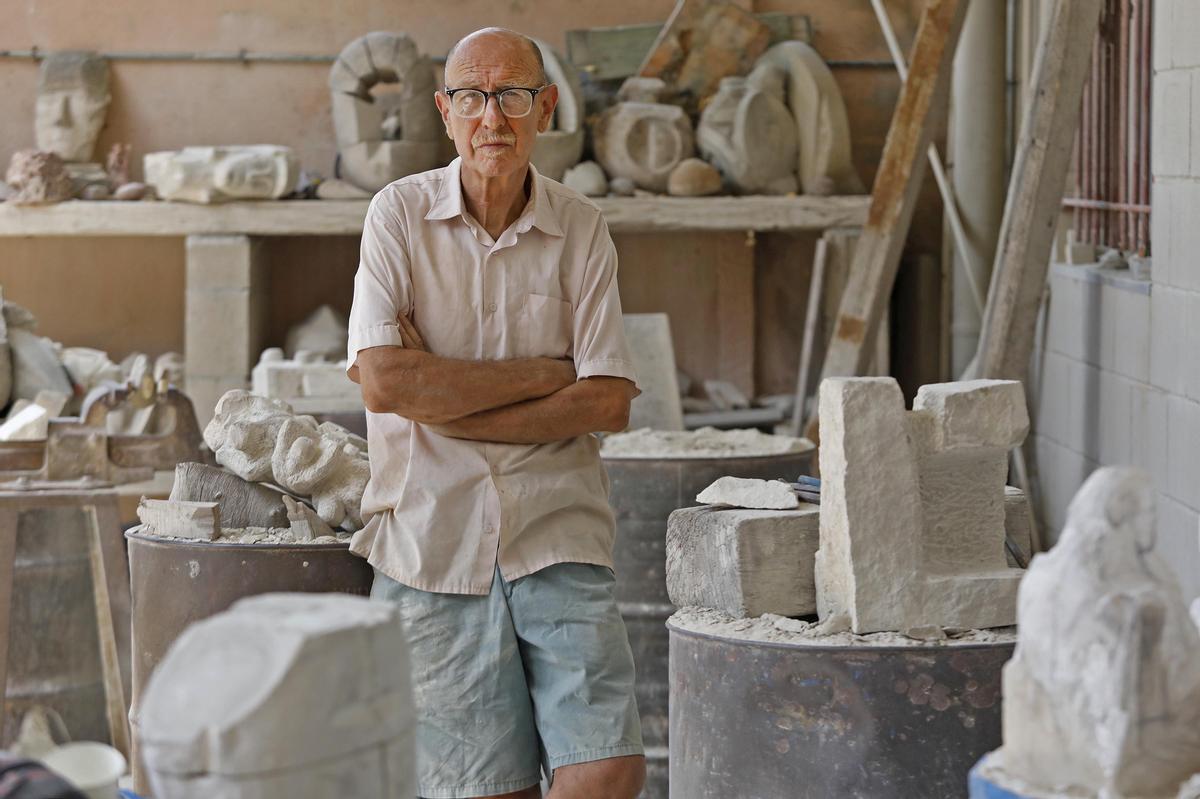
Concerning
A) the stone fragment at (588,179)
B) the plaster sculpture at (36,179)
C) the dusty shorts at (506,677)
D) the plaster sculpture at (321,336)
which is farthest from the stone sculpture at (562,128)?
the dusty shorts at (506,677)

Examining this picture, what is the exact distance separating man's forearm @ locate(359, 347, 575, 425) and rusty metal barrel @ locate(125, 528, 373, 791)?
0.45 metres

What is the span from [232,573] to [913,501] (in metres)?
1.43

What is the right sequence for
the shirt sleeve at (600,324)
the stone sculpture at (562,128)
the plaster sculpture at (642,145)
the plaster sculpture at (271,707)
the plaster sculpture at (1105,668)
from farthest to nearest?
1. the plaster sculpture at (642,145)
2. the stone sculpture at (562,128)
3. the shirt sleeve at (600,324)
4. the plaster sculpture at (1105,668)
5. the plaster sculpture at (271,707)

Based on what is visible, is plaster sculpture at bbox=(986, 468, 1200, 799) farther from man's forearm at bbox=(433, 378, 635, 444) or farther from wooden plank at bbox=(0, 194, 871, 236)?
wooden plank at bbox=(0, 194, 871, 236)

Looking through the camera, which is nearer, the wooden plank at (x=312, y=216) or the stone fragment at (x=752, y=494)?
the stone fragment at (x=752, y=494)

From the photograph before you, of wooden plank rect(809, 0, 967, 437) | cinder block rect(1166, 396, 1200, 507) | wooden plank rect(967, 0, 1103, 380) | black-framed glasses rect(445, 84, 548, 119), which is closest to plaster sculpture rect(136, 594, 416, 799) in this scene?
black-framed glasses rect(445, 84, 548, 119)

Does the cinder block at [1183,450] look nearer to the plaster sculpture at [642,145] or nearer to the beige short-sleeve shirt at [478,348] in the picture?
the beige short-sleeve shirt at [478,348]

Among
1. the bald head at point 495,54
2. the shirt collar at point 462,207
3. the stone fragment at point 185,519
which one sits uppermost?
the bald head at point 495,54

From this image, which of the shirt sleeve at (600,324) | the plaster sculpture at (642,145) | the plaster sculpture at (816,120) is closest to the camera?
the shirt sleeve at (600,324)

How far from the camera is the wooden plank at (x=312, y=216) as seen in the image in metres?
7.55

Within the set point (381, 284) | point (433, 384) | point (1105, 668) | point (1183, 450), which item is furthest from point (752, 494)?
point (1183, 450)

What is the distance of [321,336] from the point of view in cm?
807

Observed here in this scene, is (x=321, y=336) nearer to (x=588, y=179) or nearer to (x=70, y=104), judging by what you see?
(x=588, y=179)

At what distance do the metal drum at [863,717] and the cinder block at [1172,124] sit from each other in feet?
8.63
